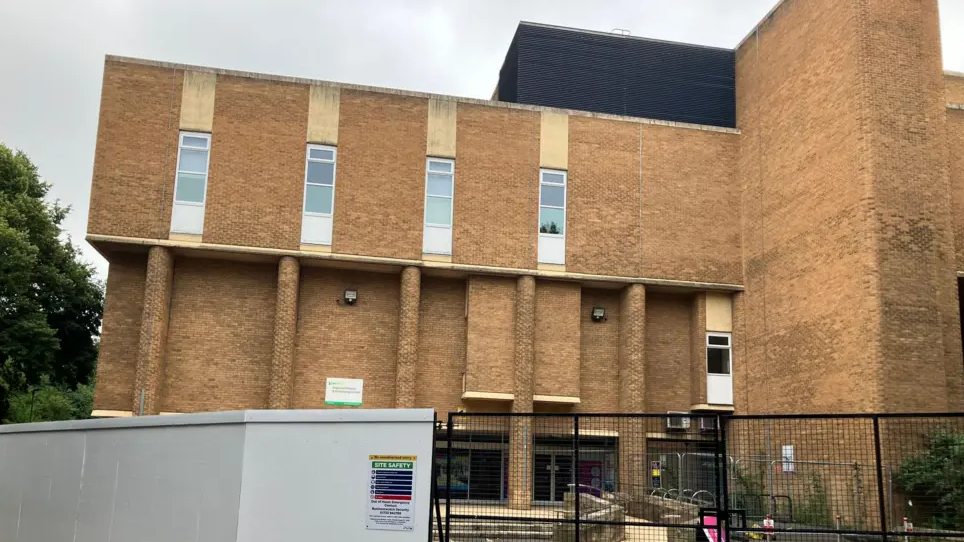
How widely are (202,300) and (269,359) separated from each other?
254 centimetres

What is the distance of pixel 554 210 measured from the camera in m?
26.2

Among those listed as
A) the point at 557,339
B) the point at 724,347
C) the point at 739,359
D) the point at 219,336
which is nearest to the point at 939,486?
the point at 739,359

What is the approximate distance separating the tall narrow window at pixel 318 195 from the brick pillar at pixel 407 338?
258 centimetres

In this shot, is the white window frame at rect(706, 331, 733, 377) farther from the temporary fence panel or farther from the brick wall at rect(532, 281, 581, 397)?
the temporary fence panel

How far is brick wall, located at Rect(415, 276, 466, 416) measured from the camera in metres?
25.3

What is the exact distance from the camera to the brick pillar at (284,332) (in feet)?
78.1

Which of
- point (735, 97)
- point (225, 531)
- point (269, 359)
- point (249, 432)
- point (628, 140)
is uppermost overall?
point (735, 97)

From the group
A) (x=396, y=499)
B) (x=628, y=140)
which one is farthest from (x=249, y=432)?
(x=628, y=140)

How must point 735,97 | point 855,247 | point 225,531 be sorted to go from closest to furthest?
1. point 225,531
2. point 855,247
3. point 735,97

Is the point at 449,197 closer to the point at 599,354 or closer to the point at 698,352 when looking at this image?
the point at 599,354

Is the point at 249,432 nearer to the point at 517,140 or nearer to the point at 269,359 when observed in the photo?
the point at 269,359

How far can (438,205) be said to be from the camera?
25703 mm

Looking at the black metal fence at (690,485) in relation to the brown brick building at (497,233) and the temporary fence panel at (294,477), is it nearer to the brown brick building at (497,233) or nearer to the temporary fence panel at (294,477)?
the temporary fence panel at (294,477)

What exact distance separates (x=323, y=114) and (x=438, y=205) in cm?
→ 426
